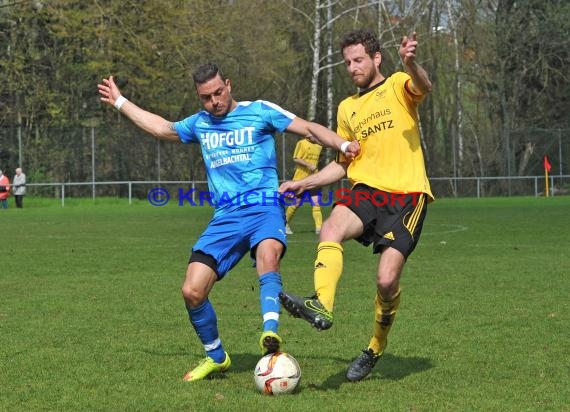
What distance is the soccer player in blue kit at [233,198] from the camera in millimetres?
6379

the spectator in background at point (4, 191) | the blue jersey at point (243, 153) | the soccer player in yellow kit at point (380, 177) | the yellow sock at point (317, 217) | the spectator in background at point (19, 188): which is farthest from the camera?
the spectator in background at point (19, 188)

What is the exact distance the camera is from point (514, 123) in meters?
41.7

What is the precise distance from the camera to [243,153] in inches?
257

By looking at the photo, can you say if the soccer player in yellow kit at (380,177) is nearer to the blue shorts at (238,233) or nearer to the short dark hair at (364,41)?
the short dark hair at (364,41)

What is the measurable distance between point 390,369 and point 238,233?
131cm

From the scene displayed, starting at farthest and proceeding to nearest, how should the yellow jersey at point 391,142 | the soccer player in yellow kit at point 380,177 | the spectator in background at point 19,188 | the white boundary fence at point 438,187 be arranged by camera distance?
the white boundary fence at point 438,187
the spectator in background at point 19,188
the yellow jersey at point 391,142
the soccer player in yellow kit at point 380,177

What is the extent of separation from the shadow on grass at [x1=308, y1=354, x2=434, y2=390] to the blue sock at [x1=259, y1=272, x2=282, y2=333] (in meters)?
0.43

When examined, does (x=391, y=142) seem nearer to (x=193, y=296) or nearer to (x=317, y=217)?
(x=193, y=296)

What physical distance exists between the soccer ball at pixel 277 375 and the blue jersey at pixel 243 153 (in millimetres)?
1138

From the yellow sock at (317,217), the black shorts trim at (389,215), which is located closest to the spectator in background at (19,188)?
the yellow sock at (317,217)

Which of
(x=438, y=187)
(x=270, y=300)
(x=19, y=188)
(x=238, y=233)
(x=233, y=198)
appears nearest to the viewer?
(x=270, y=300)

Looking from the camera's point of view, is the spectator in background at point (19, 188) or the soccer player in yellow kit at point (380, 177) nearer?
the soccer player in yellow kit at point (380, 177)

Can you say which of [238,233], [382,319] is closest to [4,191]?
[238,233]

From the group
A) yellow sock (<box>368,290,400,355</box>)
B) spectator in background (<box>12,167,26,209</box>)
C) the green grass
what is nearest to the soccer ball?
the green grass
